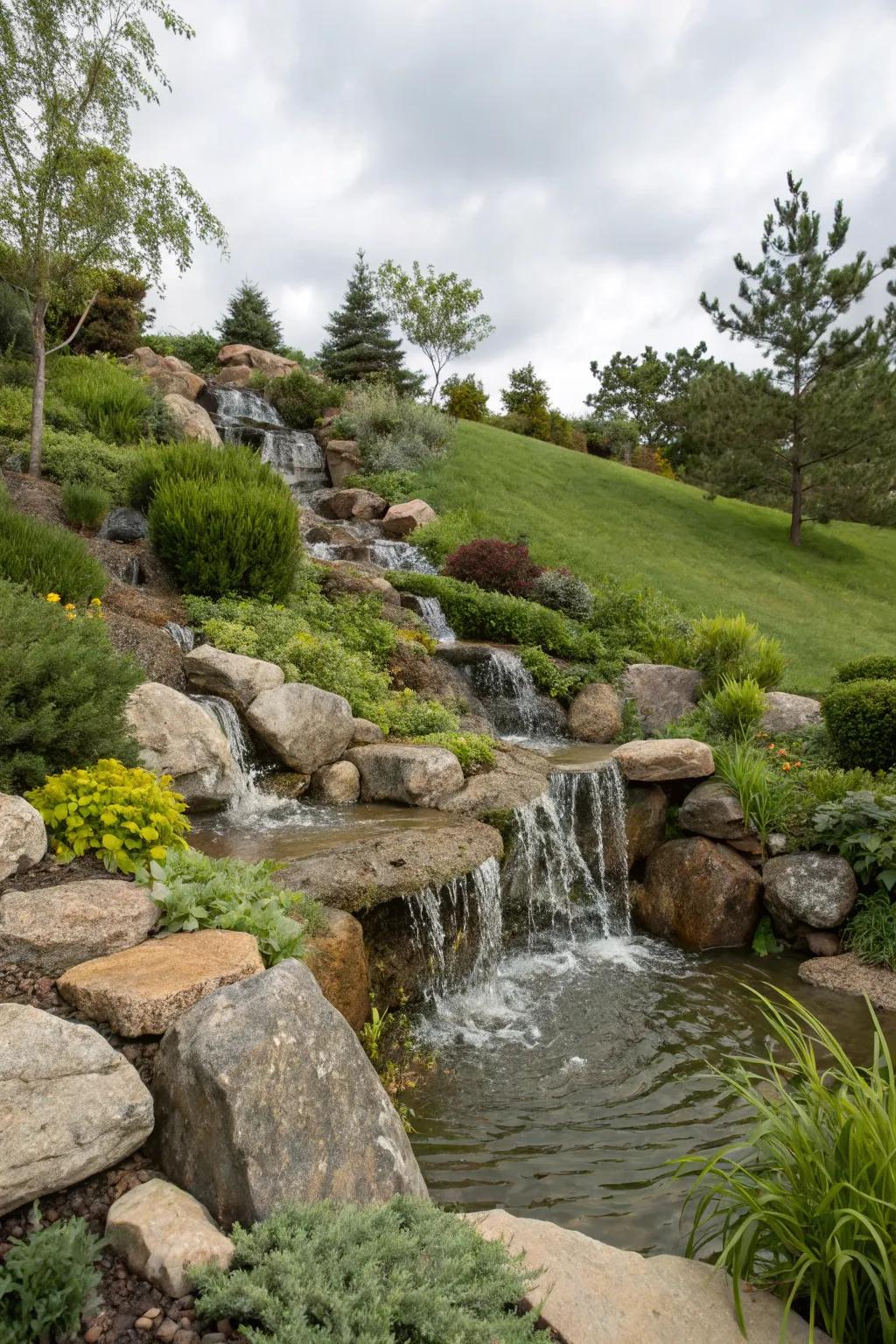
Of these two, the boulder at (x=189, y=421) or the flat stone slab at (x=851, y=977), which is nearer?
the flat stone slab at (x=851, y=977)

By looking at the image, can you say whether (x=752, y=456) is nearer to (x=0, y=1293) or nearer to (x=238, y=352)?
(x=238, y=352)

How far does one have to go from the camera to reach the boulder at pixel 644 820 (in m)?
7.80

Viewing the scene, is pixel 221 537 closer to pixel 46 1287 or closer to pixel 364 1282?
pixel 46 1287

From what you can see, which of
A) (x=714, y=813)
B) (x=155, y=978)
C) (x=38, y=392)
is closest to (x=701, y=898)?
(x=714, y=813)

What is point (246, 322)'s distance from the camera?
3022cm

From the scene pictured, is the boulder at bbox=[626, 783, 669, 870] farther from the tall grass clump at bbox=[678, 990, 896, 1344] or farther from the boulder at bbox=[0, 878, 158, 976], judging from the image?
the boulder at bbox=[0, 878, 158, 976]

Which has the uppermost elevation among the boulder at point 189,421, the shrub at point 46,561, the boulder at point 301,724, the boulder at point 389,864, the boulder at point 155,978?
the boulder at point 189,421

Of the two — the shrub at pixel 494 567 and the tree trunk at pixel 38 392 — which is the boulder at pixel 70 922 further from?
the shrub at pixel 494 567

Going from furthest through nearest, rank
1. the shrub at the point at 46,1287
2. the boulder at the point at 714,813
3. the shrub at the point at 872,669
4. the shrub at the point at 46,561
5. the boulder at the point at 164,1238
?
the shrub at the point at 872,669
the boulder at the point at 714,813
the shrub at the point at 46,561
the boulder at the point at 164,1238
the shrub at the point at 46,1287

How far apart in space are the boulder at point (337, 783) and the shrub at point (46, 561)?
2967 millimetres

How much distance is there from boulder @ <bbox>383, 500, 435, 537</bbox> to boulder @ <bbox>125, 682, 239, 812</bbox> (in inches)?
444

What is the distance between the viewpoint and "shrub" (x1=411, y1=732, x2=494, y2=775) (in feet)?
25.4

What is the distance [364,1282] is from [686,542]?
22036 mm

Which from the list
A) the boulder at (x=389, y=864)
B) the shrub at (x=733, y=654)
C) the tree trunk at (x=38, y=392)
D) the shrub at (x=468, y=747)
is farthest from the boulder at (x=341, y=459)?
the boulder at (x=389, y=864)
